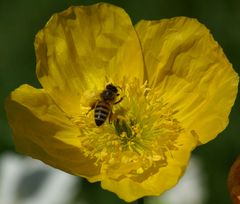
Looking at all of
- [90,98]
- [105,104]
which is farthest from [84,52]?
[105,104]

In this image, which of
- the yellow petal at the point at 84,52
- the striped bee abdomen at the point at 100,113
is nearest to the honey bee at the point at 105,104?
the striped bee abdomen at the point at 100,113

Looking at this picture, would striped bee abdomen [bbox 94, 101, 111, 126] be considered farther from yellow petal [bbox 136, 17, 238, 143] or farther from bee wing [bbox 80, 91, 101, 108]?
yellow petal [bbox 136, 17, 238, 143]

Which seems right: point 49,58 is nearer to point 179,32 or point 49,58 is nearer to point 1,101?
point 179,32

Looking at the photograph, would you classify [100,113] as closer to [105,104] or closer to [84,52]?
[105,104]

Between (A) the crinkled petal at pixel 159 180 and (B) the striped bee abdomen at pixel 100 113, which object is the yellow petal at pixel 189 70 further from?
(B) the striped bee abdomen at pixel 100 113

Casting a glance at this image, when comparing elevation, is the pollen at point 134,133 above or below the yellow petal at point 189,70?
below

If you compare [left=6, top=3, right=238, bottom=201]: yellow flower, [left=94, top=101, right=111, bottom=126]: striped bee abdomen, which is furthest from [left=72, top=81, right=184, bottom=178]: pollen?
[left=94, top=101, right=111, bottom=126]: striped bee abdomen

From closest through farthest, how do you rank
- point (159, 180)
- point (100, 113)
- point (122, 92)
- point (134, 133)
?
point (159, 180) → point (100, 113) → point (134, 133) → point (122, 92)
